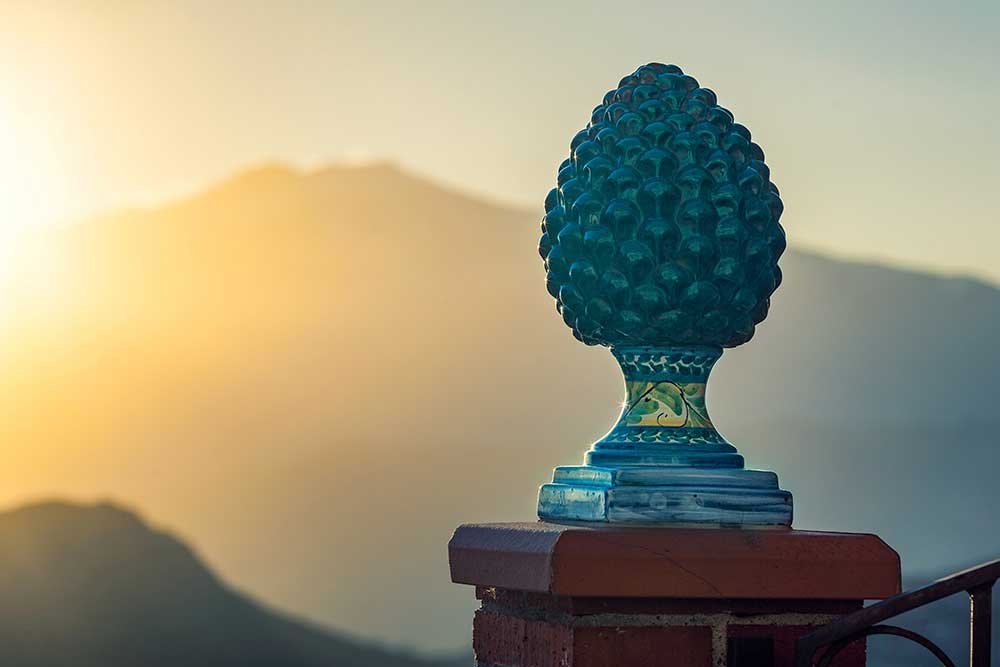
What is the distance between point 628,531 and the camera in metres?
2.49

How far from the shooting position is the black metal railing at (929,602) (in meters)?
2.30

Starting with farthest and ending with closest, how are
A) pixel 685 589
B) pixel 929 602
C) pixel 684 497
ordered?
pixel 684 497
pixel 685 589
pixel 929 602

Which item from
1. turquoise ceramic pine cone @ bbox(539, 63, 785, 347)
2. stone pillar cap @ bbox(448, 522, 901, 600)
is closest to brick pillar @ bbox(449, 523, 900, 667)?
stone pillar cap @ bbox(448, 522, 901, 600)

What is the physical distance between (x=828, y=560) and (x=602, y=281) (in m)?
0.59

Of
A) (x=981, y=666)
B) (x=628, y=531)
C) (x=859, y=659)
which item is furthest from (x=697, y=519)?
(x=981, y=666)

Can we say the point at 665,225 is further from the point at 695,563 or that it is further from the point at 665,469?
the point at 695,563

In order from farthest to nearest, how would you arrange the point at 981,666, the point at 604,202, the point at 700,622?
the point at 604,202 → the point at 700,622 → the point at 981,666

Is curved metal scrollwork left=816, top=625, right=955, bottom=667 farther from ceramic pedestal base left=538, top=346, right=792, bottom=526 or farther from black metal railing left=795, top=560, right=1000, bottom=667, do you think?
ceramic pedestal base left=538, top=346, right=792, bottom=526

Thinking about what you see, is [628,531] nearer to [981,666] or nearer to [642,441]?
[642,441]

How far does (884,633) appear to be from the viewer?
2.36 m

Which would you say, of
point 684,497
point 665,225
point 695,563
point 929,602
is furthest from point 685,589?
point 665,225

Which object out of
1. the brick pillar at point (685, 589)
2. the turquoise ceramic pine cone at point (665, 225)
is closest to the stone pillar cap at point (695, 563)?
the brick pillar at point (685, 589)

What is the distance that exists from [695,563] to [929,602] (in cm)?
36

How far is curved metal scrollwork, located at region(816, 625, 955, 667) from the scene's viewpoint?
2.31m
